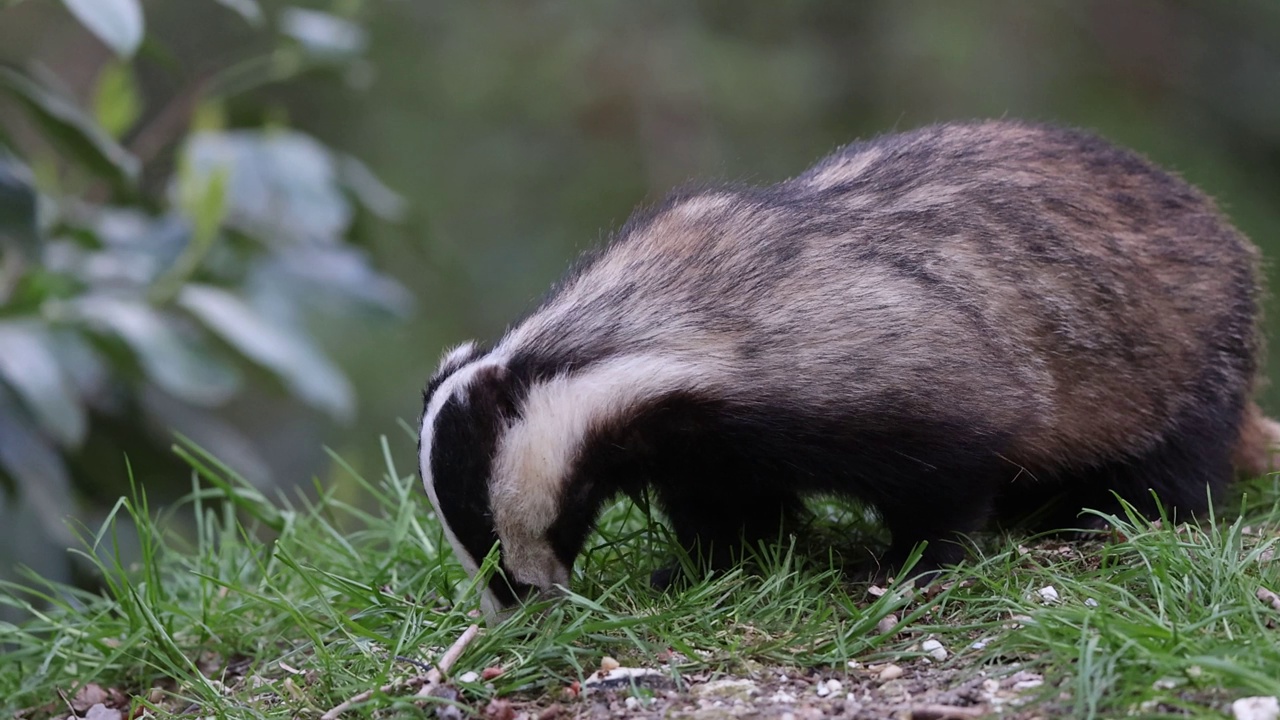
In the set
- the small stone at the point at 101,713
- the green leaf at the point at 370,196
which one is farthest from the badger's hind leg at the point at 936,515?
the green leaf at the point at 370,196

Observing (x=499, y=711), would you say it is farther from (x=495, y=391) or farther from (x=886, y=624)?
(x=886, y=624)

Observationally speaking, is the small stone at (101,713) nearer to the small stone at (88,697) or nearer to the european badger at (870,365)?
the small stone at (88,697)

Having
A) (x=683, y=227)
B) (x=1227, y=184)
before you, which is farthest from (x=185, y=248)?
(x=1227, y=184)

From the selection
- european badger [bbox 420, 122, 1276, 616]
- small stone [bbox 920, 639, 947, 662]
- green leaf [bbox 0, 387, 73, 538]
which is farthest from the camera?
green leaf [bbox 0, 387, 73, 538]

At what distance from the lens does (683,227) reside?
4203 mm

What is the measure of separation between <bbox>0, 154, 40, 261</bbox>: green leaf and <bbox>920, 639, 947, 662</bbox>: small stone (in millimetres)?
3628

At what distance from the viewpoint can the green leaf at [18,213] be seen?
16.4 feet

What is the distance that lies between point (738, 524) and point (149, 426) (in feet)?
10.9

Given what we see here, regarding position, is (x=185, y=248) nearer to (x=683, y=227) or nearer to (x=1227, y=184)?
(x=683, y=227)

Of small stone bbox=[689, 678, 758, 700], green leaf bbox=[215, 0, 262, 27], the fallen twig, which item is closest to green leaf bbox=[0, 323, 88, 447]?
green leaf bbox=[215, 0, 262, 27]

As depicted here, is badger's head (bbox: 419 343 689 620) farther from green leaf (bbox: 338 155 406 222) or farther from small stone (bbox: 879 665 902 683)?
green leaf (bbox: 338 155 406 222)

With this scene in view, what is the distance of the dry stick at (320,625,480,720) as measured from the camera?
3340mm

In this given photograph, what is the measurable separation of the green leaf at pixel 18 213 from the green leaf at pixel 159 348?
38 cm

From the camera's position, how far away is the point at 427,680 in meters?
3.44
